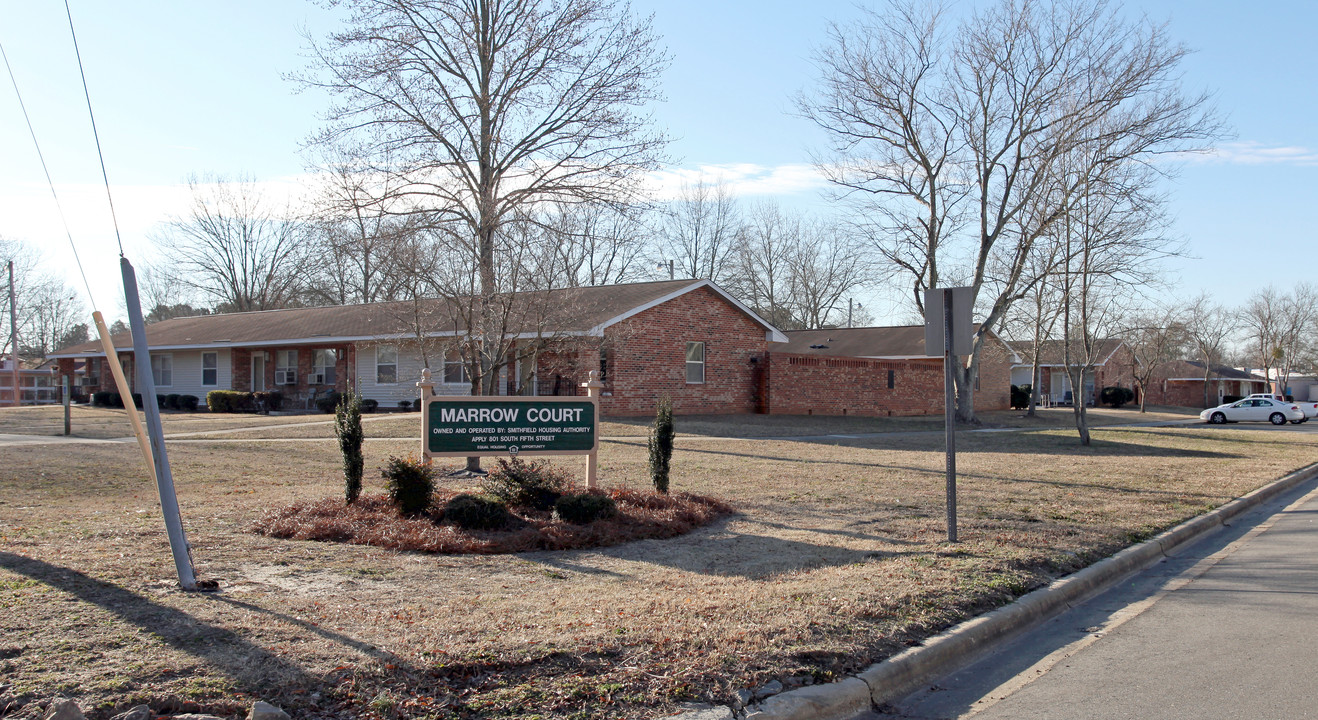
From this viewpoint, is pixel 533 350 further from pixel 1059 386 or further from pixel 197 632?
pixel 1059 386

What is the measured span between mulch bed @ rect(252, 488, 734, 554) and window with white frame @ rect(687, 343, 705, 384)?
18.4 meters

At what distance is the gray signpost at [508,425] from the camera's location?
9992mm

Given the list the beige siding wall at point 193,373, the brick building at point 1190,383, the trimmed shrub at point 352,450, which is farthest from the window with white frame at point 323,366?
the brick building at point 1190,383

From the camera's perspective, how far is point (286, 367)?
3562 centimetres

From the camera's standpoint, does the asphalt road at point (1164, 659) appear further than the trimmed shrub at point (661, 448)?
No

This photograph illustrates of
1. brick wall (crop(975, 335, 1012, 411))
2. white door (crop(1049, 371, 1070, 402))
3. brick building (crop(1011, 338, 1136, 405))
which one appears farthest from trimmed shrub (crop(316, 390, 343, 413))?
white door (crop(1049, 371, 1070, 402))

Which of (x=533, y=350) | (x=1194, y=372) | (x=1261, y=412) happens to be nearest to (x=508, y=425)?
(x=533, y=350)

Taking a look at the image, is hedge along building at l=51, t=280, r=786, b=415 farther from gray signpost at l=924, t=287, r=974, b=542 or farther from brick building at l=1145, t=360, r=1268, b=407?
brick building at l=1145, t=360, r=1268, b=407

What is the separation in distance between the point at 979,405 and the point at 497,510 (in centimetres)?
3954

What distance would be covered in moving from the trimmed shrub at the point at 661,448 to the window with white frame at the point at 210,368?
31.7m

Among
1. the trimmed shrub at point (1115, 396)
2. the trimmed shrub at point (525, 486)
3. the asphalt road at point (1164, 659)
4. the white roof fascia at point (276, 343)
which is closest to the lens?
the asphalt road at point (1164, 659)

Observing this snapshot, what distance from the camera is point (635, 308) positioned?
26281mm

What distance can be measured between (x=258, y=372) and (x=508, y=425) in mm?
30510

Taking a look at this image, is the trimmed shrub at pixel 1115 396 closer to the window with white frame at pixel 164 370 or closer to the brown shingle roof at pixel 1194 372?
the brown shingle roof at pixel 1194 372
